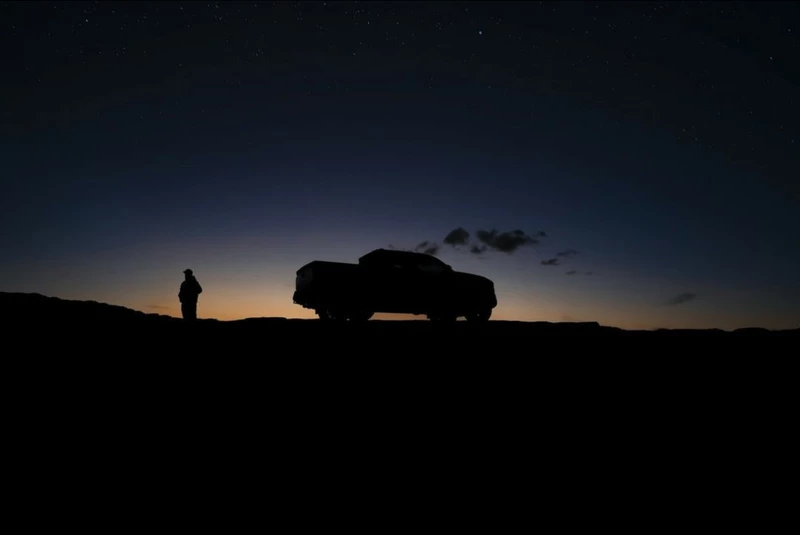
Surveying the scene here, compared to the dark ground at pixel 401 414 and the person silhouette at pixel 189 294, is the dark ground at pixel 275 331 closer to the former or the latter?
the dark ground at pixel 401 414

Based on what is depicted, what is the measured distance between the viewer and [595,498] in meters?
3.56

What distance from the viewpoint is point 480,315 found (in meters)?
12.7

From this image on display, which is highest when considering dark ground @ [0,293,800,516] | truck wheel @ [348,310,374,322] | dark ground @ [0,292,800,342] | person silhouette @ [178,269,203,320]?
person silhouette @ [178,269,203,320]

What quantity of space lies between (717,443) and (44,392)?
615 cm

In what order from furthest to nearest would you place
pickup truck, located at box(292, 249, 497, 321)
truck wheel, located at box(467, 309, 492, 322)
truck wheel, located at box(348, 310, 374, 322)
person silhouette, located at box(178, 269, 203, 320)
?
1. truck wheel, located at box(467, 309, 492, 322)
2. truck wheel, located at box(348, 310, 374, 322)
3. pickup truck, located at box(292, 249, 497, 321)
4. person silhouette, located at box(178, 269, 203, 320)

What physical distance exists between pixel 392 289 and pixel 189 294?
4417 mm

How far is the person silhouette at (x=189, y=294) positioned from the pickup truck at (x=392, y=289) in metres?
2.19

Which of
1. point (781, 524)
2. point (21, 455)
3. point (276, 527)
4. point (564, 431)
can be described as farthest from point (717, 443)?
point (21, 455)

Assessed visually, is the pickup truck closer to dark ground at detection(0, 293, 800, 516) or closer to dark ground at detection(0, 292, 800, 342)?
dark ground at detection(0, 292, 800, 342)

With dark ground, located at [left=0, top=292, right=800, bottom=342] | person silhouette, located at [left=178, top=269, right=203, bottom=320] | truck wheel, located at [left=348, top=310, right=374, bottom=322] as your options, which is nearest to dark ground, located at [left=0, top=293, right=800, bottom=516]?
dark ground, located at [left=0, top=292, right=800, bottom=342]

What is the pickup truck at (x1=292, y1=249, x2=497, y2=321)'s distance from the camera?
35.8 ft

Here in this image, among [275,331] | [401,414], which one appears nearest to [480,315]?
[275,331]

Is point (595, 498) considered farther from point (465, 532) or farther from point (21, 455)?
point (21, 455)

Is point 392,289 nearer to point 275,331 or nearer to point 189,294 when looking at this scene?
point 189,294
